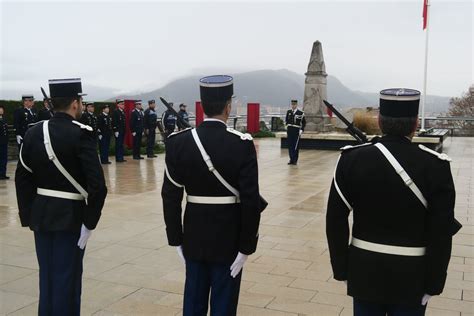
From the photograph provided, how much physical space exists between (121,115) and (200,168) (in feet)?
42.0

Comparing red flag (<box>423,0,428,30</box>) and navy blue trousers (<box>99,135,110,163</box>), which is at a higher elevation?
red flag (<box>423,0,428,30</box>)

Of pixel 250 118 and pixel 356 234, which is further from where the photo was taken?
Answer: pixel 250 118

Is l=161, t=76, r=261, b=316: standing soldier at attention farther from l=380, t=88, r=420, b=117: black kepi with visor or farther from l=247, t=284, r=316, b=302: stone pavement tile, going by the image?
l=247, t=284, r=316, b=302: stone pavement tile

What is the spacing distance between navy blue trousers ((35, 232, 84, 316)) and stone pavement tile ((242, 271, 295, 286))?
189cm

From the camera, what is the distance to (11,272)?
497 cm

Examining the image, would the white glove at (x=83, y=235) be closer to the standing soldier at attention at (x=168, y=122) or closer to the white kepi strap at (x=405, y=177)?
the white kepi strap at (x=405, y=177)

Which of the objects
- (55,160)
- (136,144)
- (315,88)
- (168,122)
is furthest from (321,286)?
(315,88)

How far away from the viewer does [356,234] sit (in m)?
2.64

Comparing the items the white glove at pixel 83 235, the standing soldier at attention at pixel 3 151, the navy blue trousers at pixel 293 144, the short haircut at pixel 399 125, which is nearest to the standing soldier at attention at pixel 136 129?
the standing soldier at attention at pixel 3 151

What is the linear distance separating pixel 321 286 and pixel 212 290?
75.9 inches

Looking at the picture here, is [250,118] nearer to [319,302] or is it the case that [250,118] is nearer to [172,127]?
[172,127]

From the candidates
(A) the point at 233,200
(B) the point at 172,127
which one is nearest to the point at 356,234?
(A) the point at 233,200

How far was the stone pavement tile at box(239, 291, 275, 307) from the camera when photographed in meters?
4.26

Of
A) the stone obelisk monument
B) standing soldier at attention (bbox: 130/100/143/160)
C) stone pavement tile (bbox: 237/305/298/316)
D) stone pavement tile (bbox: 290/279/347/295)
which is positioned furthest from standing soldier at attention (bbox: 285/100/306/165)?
stone pavement tile (bbox: 237/305/298/316)
